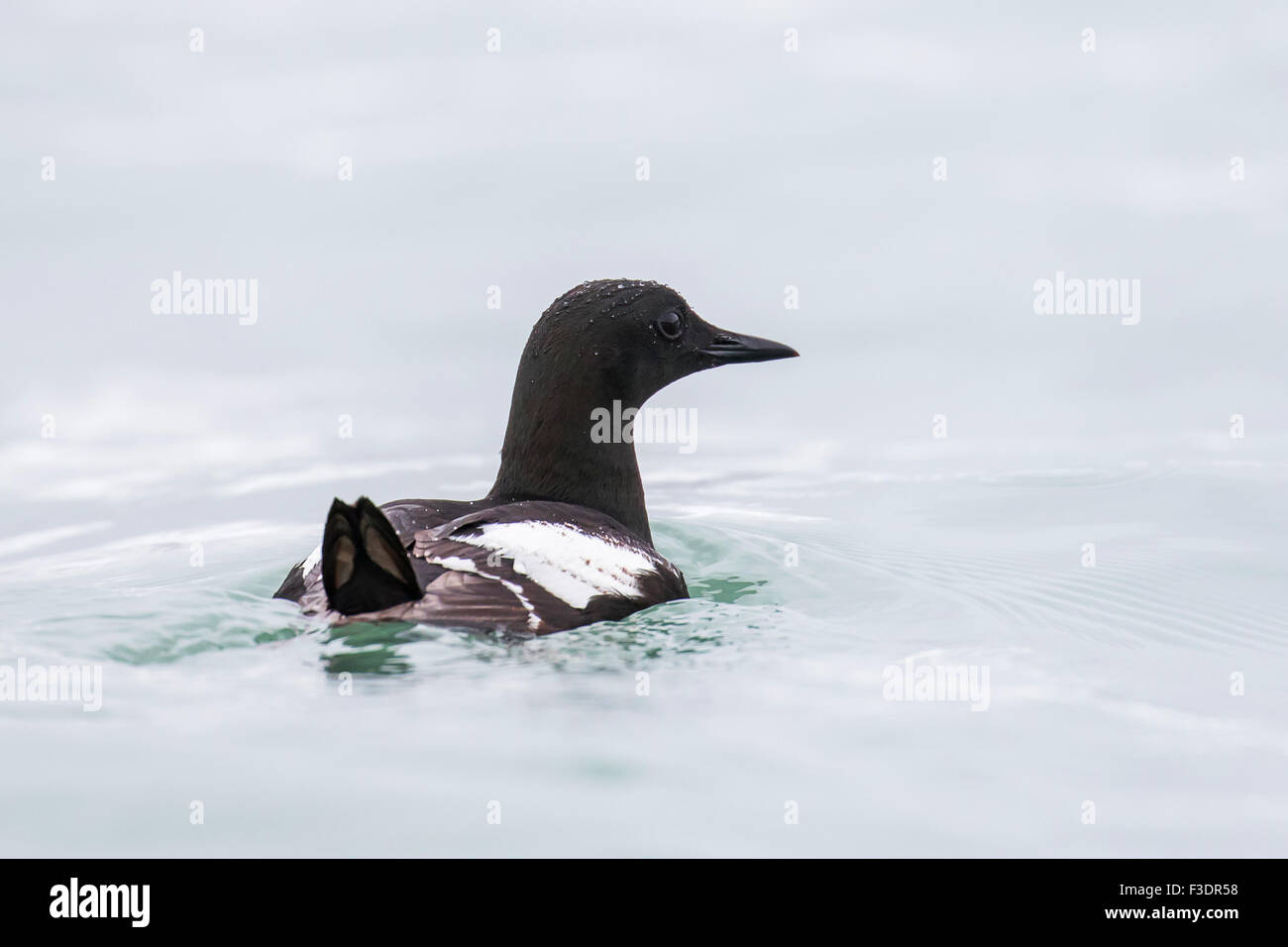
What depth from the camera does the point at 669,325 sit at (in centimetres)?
716

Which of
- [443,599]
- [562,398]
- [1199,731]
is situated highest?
[562,398]

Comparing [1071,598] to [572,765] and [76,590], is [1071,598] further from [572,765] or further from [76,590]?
[76,590]

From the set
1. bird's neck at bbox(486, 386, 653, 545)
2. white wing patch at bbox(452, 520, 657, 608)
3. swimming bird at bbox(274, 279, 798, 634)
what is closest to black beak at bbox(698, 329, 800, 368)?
swimming bird at bbox(274, 279, 798, 634)

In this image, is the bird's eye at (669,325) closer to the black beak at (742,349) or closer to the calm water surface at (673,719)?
the black beak at (742,349)

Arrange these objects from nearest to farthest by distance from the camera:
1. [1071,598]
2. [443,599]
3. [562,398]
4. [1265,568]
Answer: [443,599] < [562,398] < [1071,598] < [1265,568]

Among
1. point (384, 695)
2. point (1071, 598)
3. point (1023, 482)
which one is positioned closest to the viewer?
point (384, 695)

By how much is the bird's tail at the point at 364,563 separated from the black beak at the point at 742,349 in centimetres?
235

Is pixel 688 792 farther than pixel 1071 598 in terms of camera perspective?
No

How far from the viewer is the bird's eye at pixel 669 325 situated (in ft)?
23.3

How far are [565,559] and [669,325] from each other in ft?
4.87

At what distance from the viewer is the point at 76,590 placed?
7.47 meters

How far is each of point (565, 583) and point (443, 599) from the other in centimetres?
53

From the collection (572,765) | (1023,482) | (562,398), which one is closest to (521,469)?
(562,398)

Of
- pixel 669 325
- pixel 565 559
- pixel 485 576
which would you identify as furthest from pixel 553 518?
pixel 669 325
